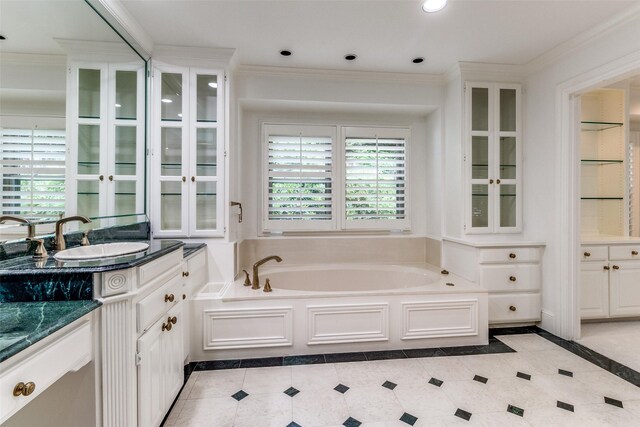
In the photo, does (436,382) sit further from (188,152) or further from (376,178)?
(188,152)

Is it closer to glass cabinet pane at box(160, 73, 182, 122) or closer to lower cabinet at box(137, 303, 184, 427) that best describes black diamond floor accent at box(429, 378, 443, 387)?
lower cabinet at box(137, 303, 184, 427)

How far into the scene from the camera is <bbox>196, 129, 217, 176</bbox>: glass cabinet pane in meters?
2.51

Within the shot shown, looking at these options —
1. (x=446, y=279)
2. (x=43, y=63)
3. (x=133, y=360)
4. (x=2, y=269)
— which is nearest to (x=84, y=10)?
(x=43, y=63)

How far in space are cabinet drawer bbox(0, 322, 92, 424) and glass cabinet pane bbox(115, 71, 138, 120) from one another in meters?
1.78

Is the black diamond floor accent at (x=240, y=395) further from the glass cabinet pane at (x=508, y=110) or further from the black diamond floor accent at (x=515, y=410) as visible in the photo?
the glass cabinet pane at (x=508, y=110)

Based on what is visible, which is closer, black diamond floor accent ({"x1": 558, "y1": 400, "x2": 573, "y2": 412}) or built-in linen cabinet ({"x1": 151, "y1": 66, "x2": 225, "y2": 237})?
black diamond floor accent ({"x1": 558, "y1": 400, "x2": 573, "y2": 412})

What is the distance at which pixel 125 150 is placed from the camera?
2270 millimetres

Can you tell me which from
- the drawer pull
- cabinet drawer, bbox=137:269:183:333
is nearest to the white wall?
cabinet drawer, bbox=137:269:183:333

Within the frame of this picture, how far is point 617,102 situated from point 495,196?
1529mm

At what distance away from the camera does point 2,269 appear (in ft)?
3.61

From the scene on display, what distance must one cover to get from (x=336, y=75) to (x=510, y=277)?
247 centimetres

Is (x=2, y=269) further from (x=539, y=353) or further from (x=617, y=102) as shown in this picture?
(x=617, y=102)

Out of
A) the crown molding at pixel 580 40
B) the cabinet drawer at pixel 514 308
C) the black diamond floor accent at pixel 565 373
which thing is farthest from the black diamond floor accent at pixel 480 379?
the crown molding at pixel 580 40

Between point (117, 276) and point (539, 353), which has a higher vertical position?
point (117, 276)
